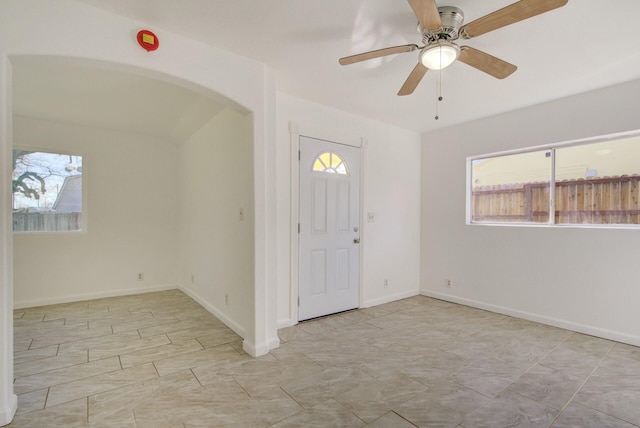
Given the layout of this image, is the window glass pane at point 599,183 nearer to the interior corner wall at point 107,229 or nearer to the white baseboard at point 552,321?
the white baseboard at point 552,321

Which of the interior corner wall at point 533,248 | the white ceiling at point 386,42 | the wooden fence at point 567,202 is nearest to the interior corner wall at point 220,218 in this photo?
the white ceiling at point 386,42

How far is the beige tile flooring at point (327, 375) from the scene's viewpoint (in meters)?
1.89

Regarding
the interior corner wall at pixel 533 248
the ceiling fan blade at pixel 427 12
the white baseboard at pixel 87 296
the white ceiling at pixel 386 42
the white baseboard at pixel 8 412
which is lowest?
the white baseboard at pixel 87 296

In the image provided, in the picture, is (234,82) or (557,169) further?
(557,169)

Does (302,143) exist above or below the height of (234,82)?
below

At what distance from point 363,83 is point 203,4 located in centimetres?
161

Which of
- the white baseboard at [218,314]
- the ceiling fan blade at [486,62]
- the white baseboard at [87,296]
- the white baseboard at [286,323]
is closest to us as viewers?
the ceiling fan blade at [486,62]

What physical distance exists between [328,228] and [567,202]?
277 centimetres

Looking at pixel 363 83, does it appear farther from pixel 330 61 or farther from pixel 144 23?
pixel 144 23

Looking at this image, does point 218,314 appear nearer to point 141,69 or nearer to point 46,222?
point 141,69

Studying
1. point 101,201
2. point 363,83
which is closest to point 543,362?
point 363,83

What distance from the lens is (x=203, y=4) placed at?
1.93 m

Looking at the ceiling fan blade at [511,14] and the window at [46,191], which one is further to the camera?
the window at [46,191]

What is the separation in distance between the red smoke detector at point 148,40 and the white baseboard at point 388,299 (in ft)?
11.7
